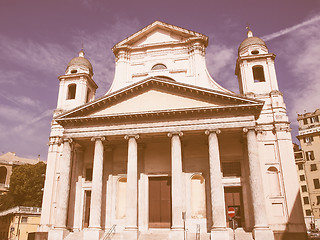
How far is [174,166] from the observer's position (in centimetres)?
2089

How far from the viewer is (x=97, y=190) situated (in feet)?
70.5

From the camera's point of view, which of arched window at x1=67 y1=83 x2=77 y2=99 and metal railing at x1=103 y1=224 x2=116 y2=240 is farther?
arched window at x1=67 y1=83 x2=77 y2=99

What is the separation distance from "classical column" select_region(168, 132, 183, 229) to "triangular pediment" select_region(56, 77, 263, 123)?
217 cm

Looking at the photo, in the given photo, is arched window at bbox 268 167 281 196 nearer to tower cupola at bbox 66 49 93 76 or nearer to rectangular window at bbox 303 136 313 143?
tower cupola at bbox 66 49 93 76

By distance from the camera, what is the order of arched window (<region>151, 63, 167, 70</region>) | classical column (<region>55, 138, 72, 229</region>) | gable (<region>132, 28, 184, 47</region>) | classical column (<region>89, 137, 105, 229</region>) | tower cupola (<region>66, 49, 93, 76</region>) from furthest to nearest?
tower cupola (<region>66, 49, 93, 76</region>) → gable (<region>132, 28, 184, 47</region>) → arched window (<region>151, 63, 167, 70</region>) → classical column (<region>55, 138, 72, 229</region>) → classical column (<region>89, 137, 105, 229</region>)

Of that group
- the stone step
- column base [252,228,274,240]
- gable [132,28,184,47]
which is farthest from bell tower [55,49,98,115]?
column base [252,228,274,240]

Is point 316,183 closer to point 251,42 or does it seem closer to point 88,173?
point 251,42

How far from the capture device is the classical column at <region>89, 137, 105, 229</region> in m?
20.9

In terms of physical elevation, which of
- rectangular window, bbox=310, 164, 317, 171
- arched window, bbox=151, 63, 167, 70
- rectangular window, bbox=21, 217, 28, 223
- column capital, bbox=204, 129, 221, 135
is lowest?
rectangular window, bbox=21, 217, 28, 223

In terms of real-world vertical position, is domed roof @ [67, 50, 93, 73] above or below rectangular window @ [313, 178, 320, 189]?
above

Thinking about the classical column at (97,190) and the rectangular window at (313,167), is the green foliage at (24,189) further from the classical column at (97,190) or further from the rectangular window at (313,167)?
the rectangular window at (313,167)

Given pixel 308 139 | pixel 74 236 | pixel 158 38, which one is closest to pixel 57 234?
pixel 74 236

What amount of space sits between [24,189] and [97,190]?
2834cm

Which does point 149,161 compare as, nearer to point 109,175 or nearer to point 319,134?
point 109,175
